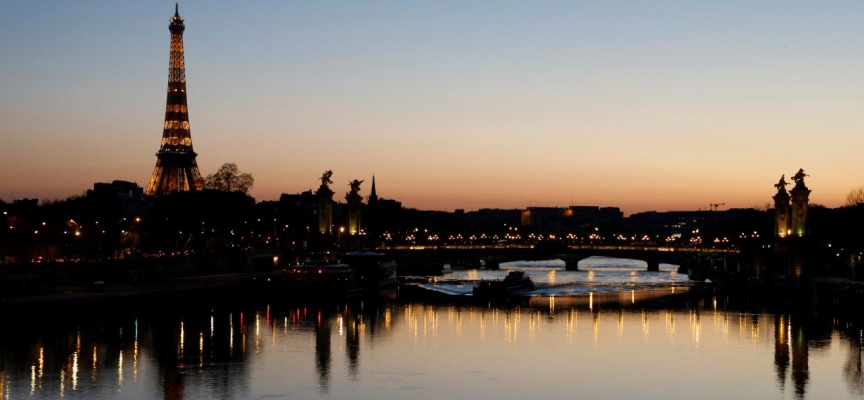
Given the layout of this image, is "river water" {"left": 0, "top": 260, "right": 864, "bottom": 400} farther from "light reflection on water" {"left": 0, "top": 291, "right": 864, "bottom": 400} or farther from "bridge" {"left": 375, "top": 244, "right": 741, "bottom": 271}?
"bridge" {"left": 375, "top": 244, "right": 741, "bottom": 271}

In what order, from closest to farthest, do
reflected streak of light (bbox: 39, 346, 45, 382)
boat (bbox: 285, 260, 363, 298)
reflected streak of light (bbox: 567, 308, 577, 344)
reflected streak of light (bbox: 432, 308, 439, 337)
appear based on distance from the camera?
1. reflected streak of light (bbox: 39, 346, 45, 382)
2. reflected streak of light (bbox: 567, 308, 577, 344)
3. reflected streak of light (bbox: 432, 308, 439, 337)
4. boat (bbox: 285, 260, 363, 298)

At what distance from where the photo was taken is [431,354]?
5209 cm

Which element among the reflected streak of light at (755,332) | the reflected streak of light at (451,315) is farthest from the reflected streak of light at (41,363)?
the reflected streak of light at (755,332)

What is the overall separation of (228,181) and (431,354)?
80432 mm

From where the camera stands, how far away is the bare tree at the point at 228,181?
128875 mm

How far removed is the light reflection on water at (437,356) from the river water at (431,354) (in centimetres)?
8

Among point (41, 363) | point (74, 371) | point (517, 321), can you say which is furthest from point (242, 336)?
point (517, 321)

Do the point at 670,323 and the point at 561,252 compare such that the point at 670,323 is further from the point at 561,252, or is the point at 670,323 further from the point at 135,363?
the point at 561,252

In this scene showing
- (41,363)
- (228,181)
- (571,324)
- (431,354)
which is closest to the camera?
(41,363)

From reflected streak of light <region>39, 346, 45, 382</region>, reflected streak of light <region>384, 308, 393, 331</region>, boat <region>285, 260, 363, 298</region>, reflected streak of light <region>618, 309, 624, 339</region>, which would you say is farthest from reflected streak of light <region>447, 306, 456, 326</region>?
reflected streak of light <region>39, 346, 45, 382</region>

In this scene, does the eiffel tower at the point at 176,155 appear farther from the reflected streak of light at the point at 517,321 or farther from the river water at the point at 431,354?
the reflected streak of light at the point at 517,321

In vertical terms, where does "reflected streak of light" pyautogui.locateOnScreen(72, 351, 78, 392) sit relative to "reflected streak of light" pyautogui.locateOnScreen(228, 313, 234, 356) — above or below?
below

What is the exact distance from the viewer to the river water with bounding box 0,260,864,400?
140ft

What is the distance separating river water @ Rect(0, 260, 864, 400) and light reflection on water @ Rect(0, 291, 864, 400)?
0.26 feet
